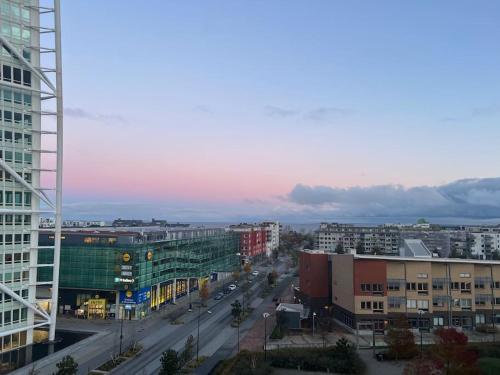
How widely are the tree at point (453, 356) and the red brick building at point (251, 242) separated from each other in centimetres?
11424

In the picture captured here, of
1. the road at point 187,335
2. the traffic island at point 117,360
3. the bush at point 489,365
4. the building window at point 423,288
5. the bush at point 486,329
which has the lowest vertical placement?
the bush at point 486,329

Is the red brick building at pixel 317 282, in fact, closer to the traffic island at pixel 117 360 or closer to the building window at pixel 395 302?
the building window at pixel 395 302

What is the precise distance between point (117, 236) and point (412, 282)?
48.9 meters

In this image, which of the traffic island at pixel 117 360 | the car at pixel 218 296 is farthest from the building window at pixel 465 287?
the traffic island at pixel 117 360

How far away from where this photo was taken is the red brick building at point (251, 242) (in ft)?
543

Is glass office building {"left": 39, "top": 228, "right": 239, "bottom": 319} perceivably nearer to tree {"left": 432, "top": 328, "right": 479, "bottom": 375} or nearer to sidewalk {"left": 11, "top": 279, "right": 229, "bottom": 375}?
sidewalk {"left": 11, "top": 279, "right": 229, "bottom": 375}

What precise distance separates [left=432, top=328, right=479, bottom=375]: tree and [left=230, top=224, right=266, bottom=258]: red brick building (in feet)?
375

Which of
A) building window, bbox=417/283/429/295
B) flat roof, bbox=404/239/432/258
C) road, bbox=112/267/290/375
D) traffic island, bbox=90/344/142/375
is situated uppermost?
flat roof, bbox=404/239/432/258

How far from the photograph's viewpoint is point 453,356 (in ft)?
131

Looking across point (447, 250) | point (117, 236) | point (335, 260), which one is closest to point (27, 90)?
point (117, 236)

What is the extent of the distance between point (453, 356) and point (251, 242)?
132890 mm

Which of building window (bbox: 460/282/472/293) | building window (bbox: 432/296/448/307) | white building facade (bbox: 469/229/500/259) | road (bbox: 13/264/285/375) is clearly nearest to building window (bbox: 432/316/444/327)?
building window (bbox: 432/296/448/307)

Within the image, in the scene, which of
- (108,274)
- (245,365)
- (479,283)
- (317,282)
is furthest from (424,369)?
(108,274)

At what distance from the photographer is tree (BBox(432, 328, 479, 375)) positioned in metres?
39.4
